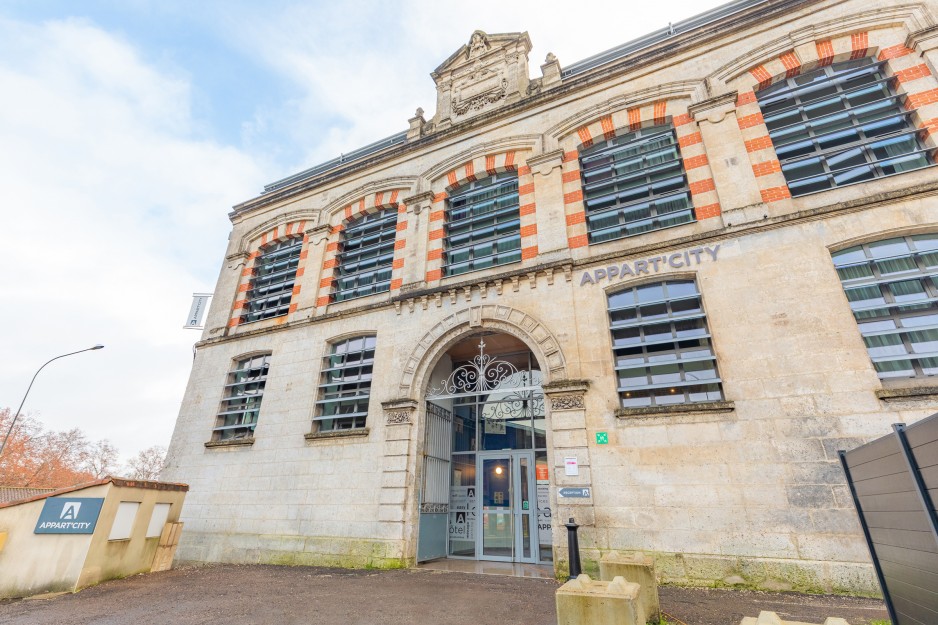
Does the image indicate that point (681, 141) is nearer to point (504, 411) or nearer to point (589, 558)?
point (504, 411)

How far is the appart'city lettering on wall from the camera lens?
8641 millimetres

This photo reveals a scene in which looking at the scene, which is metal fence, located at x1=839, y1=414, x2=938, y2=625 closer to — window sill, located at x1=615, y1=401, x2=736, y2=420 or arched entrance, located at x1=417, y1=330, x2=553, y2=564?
window sill, located at x1=615, y1=401, x2=736, y2=420

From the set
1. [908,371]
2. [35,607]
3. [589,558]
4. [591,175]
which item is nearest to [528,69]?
[591,175]

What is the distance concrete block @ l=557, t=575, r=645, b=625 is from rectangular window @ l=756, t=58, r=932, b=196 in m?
8.96

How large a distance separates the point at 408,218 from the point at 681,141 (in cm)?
761

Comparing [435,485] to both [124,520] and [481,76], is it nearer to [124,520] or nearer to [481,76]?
[124,520]

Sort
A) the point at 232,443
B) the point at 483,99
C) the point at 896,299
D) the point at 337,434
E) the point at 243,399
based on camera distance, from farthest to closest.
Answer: the point at 483,99 → the point at 243,399 → the point at 232,443 → the point at 337,434 → the point at 896,299

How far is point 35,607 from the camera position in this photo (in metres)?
6.27

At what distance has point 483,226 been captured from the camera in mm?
11789

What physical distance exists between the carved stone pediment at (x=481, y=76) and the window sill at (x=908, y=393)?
11.2 meters

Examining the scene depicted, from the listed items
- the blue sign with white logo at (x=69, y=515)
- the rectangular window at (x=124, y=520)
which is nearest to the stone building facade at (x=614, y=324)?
the rectangular window at (x=124, y=520)

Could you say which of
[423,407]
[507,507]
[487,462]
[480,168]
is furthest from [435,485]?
[480,168]

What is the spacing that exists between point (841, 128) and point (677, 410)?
7123 millimetres

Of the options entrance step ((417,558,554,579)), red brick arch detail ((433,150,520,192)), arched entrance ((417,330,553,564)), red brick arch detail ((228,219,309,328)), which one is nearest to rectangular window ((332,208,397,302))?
red brick arch detail ((228,219,309,328))
